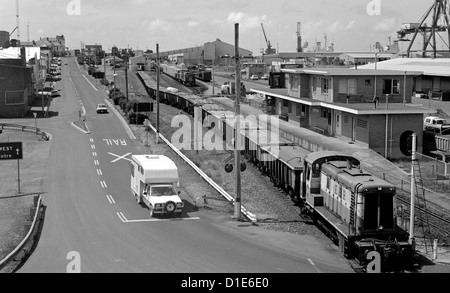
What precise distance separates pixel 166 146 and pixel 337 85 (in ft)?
47.2

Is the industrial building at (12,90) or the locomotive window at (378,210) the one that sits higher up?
the industrial building at (12,90)

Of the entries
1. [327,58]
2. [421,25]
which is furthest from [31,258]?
[327,58]

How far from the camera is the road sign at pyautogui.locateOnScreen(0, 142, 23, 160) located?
30.9 meters

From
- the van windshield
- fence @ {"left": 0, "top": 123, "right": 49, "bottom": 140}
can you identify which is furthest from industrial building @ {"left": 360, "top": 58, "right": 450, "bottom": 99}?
the van windshield

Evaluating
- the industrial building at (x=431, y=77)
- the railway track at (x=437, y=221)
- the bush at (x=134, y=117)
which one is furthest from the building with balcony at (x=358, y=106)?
the industrial building at (x=431, y=77)

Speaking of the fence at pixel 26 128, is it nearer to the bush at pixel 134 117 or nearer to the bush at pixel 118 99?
the bush at pixel 134 117

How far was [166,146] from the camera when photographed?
148ft

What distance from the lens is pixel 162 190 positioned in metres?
26.6

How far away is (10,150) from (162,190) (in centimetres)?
972

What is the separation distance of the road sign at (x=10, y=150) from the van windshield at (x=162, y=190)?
8.97m

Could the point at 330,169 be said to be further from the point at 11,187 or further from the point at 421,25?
the point at 421,25

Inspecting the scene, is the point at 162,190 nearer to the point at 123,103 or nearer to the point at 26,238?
the point at 26,238

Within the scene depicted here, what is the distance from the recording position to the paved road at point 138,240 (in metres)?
19.3

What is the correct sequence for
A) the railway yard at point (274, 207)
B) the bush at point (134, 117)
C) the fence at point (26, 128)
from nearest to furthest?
the railway yard at point (274, 207), the fence at point (26, 128), the bush at point (134, 117)
